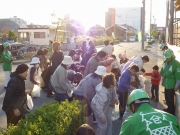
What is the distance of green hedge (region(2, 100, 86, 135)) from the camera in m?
4.07

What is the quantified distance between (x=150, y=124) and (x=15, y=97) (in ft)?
10.1

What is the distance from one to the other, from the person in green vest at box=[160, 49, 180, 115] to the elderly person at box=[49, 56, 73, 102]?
2.54 meters

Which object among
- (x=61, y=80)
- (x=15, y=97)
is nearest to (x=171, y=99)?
(x=61, y=80)

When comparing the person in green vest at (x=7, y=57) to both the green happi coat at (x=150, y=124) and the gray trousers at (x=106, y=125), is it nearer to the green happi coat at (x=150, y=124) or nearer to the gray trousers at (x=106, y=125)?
the gray trousers at (x=106, y=125)

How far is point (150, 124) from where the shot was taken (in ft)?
8.70

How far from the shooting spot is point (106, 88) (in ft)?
17.4

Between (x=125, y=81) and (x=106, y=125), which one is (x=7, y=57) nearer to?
(x=125, y=81)

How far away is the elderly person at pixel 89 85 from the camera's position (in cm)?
598

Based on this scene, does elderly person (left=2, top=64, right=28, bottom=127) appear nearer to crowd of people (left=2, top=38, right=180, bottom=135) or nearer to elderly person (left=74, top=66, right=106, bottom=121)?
crowd of people (left=2, top=38, right=180, bottom=135)

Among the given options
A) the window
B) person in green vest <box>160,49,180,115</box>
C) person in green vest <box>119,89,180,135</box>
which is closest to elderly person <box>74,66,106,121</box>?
person in green vest <box>160,49,180,115</box>

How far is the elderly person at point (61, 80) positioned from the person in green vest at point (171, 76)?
2.54m

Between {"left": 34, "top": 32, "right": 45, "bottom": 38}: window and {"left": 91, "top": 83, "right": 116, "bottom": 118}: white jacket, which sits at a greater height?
{"left": 34, "top": 32, "right": 45, "bottom": 38}: window

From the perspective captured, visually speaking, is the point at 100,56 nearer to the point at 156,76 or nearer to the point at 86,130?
the point at 156,76

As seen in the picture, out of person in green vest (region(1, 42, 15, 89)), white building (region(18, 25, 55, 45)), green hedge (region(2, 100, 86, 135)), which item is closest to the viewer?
green hedge (region(2, 100, 86, 135))
